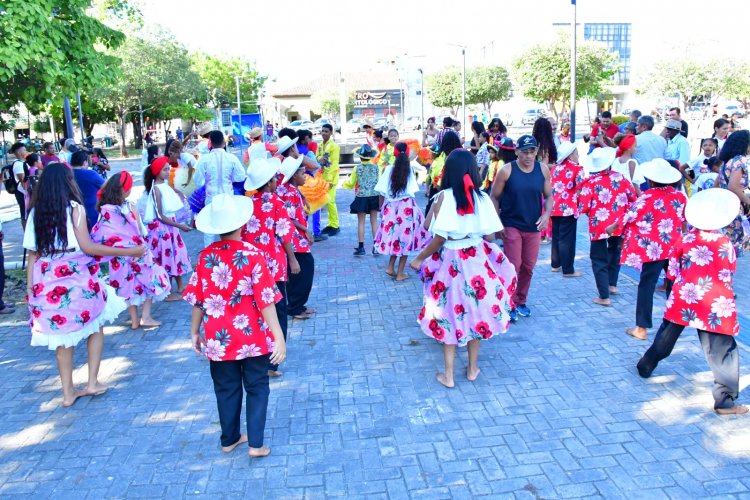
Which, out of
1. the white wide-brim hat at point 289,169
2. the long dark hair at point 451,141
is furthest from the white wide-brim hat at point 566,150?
the white wide-brim hat at point 289,169

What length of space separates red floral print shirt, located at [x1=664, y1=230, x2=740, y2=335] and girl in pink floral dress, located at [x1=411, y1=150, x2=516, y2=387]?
1.23 meters

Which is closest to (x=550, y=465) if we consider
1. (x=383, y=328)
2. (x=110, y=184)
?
(x=383, y=328)

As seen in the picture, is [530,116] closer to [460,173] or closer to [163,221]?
[163,221]

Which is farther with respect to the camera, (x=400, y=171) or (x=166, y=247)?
(x=400, y=171)

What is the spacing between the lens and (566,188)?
7293 mm

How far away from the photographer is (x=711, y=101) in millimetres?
36812

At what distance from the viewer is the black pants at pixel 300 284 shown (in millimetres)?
5949

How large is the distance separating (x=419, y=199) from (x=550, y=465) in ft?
34.3

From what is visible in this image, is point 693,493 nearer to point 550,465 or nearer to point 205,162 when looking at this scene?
point 550,465

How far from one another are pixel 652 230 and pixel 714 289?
144 cm

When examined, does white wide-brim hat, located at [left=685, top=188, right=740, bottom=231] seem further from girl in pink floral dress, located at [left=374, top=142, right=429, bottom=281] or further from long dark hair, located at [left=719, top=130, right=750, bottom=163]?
girl in pink floral dress, located at [left=374, top=142, right=429, bottom=281]

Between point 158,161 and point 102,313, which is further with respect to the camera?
point 158,161

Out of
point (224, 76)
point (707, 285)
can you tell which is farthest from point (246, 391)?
point (224, 76)

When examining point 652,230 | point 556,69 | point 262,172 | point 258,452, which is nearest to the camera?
point 258,452
